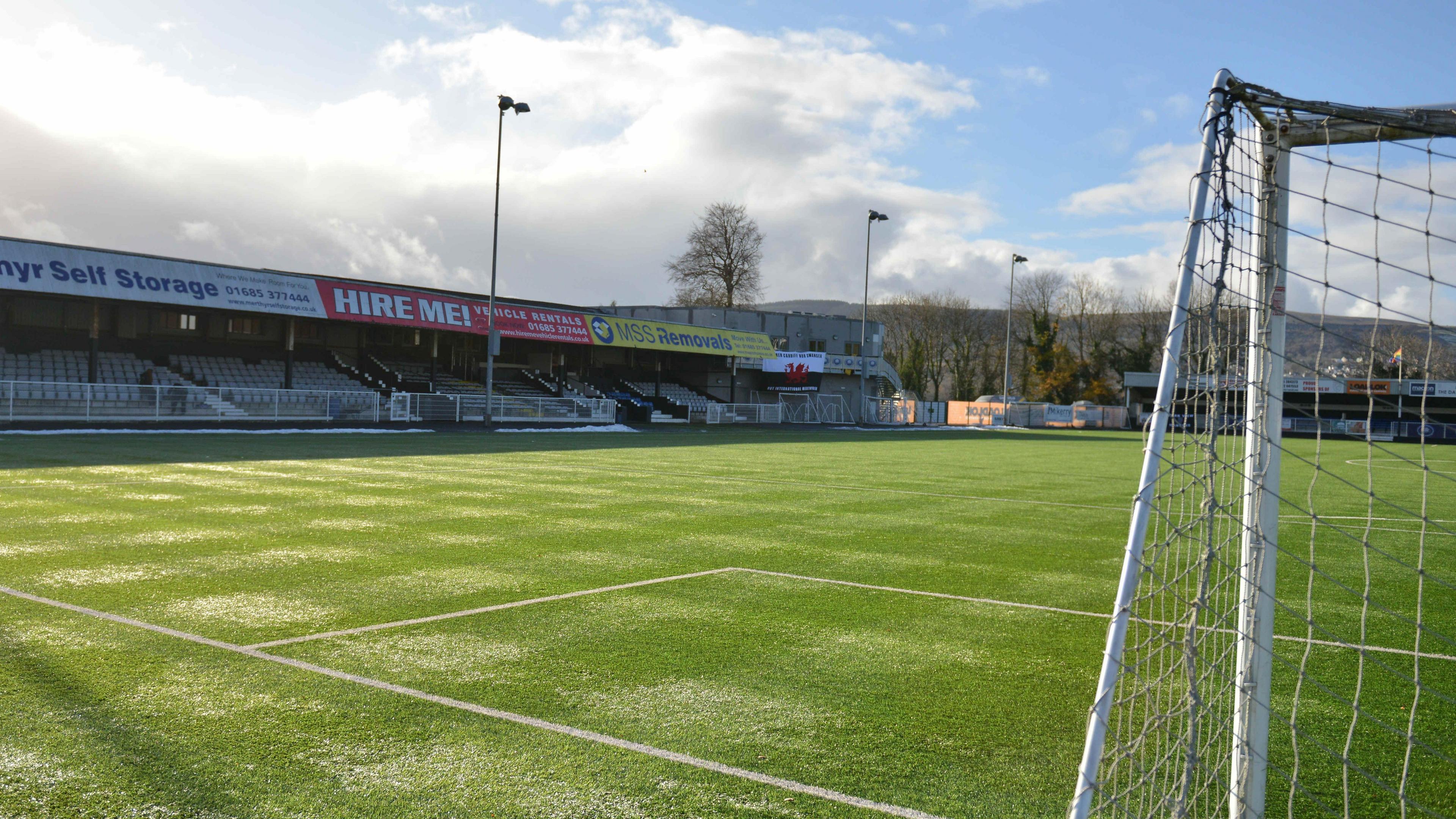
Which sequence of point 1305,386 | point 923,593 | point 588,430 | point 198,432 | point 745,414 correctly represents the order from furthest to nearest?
1. point 1305,386
2. point 745,414
3. point 588,430
4. point 198,432
5. point 923,593

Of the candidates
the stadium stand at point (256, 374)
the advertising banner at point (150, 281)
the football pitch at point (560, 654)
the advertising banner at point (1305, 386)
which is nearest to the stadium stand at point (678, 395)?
the stadium stand at point (256, 374)

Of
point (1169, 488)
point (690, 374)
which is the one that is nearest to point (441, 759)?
point (1169, 488)

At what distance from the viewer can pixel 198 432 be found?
85.4 feet

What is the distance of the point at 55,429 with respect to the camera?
2438 centimetres

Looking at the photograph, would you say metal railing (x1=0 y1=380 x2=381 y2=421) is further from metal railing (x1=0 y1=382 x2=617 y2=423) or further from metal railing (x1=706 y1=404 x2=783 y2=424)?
metal railing (x1=706 y1=404 x2=783 y2=424)

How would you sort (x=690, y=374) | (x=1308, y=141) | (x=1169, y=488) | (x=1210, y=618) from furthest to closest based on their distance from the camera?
(x=690, y=374) < (x=1210, y=618) < (x=1169, y=488) < (x=1308, y=141)

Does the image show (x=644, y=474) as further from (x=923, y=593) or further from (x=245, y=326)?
(x=245, y=326)

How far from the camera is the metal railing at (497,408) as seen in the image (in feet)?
107

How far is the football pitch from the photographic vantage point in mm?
3543

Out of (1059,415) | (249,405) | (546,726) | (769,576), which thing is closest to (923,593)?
(769,576)

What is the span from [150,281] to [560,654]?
3032cm

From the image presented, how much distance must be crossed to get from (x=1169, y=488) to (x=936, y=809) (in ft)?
6.46

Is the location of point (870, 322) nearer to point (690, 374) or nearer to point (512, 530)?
point (690, 374)

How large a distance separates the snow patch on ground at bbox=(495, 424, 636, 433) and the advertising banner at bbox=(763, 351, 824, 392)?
19.8m
